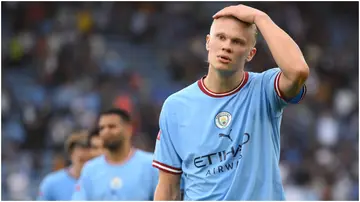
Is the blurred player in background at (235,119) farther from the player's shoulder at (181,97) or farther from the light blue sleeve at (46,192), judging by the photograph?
the light blue sleeve at (46,192)

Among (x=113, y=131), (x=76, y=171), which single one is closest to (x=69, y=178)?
(x=76, y=171)

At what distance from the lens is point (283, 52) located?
15.2 ft

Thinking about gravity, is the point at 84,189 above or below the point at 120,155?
below

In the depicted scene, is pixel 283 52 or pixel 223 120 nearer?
pixel 283 52

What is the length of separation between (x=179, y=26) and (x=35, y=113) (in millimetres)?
4761

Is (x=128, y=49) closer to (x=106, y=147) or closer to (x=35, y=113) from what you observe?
(x=35, y=113)

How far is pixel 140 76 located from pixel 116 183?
1128 cm

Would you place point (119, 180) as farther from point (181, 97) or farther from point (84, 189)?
point (181, 97)

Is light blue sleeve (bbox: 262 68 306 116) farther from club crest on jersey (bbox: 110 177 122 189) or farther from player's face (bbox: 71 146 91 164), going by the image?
player's face (bbox: 71 146 91 164)

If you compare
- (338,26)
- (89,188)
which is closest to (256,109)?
(89,188)

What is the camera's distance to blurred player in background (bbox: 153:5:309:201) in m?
4.77

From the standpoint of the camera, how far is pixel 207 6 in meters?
21.9

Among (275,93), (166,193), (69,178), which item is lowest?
(166,193)

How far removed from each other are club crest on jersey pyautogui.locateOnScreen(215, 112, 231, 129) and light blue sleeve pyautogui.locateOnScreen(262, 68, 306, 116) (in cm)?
22
